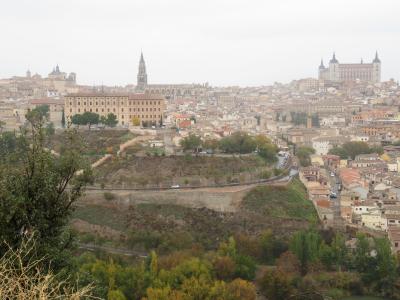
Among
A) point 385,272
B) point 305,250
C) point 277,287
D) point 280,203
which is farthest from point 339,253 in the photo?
point 280,203

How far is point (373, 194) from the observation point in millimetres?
26562

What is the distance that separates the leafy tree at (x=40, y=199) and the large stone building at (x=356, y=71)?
83430mm

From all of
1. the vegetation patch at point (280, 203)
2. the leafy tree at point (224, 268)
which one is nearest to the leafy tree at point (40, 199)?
the leafy tree at point (224, 268)

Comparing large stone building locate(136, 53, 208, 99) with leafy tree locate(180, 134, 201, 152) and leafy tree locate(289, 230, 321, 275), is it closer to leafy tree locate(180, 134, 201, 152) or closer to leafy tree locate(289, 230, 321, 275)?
leafy tree locate(180, 134, 201, 152)

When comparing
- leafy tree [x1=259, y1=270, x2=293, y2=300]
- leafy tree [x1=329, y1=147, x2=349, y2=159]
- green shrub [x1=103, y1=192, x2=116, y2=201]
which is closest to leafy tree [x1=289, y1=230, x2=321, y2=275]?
leafy tree [x1=259, y1=270, x2=293, y2=300]

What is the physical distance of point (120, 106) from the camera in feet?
119

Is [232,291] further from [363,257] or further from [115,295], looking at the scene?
[363,257]

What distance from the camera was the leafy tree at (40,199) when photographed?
6754mm

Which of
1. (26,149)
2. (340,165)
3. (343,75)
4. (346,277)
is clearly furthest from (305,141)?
(343,75)

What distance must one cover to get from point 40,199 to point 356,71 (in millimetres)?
85295

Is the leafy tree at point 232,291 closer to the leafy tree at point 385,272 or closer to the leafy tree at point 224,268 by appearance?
the leafy tree at point 224,268

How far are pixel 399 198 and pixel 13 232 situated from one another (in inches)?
833

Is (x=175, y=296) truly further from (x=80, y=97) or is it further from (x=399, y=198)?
(x=80, y=97)

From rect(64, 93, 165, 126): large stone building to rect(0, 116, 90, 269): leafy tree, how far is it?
93.2ft
